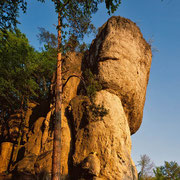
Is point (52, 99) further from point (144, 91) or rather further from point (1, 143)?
point (144, 91)

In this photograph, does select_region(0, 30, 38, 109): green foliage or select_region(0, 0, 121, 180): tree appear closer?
select_region(0, 0, 121, 180): tree

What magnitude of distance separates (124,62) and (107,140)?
6492 mm

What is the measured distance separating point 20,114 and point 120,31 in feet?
Result: 40.3

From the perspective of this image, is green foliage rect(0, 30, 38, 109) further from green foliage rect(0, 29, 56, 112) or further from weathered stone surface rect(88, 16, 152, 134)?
weathered stone surface rect(88, 16, 152, 134)

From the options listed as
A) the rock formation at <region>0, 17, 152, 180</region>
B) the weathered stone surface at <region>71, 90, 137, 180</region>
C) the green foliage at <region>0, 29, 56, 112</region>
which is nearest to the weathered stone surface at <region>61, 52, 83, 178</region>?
the rock formation at <region>0, 17, 152, 180</region>

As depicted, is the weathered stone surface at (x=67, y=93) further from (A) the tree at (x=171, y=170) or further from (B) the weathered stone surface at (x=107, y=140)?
(A) the tree at (x=171, y=170)

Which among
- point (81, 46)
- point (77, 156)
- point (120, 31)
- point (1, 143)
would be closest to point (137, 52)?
point (120, 31)

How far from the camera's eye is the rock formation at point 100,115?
983cm

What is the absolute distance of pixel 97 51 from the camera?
14.6 m

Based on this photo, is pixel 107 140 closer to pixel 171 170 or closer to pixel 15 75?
pixel 15 75

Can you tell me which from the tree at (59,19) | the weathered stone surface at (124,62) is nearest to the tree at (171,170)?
the weathered stone surface at (124,62)

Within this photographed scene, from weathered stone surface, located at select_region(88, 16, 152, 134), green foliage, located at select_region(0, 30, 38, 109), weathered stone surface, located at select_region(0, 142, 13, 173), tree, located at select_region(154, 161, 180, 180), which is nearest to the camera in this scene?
weathered stone surface, located at select_region(88, 16, 152, 134)

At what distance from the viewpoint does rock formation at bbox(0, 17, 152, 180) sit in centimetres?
983

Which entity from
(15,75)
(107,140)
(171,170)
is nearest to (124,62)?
(107,140)
